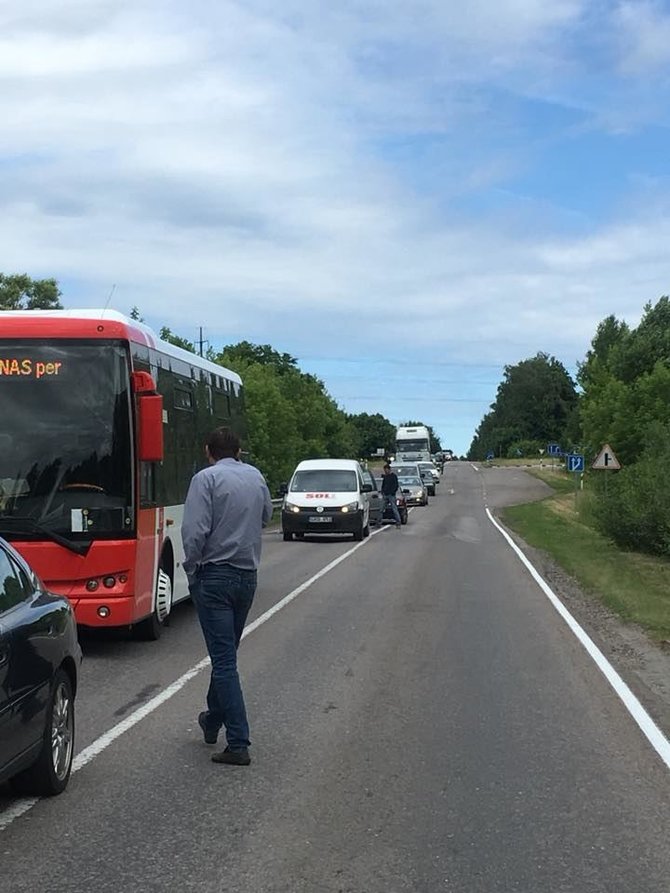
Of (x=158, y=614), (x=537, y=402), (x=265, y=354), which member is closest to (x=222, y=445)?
(x=158, y=614)

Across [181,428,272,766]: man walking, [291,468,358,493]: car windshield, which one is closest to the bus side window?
[181,428,272,766]: man walking

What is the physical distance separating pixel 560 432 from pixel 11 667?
172 m

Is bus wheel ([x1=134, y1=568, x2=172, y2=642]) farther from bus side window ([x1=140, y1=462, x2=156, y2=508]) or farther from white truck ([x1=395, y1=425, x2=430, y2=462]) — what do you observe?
white truck ([x1=395, y1=425, x2=430, y2=462])

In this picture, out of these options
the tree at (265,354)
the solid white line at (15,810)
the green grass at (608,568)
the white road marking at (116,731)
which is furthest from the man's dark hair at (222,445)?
the tree at (265,354)

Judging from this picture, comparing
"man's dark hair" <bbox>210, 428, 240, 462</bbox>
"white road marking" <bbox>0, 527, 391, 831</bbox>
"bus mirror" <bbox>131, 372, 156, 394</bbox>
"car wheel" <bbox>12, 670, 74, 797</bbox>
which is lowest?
"white road marking" <bbox>0, 527, 391, 831</bbox>

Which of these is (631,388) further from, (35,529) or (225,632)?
(225,632)

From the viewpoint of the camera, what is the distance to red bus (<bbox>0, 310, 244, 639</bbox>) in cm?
994

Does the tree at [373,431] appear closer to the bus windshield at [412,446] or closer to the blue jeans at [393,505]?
the bus windshield at [412,446]

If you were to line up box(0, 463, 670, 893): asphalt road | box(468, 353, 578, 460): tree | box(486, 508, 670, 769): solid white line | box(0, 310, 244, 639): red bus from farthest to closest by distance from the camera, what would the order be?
1. box(468, 353, 578, 460): tree
2. box(0, 310, 244, 639): red bus
3. box(486, 508, 670, 769): solid white line
4. box(0, 463, 670, 893): asphalt road

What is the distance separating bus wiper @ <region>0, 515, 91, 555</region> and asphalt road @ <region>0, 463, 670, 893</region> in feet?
3.54

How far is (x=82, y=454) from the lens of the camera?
33.1 ft

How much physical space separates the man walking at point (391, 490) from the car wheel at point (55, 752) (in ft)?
88.2

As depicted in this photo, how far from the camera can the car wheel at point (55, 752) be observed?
5.67m

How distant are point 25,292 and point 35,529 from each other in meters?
41.9
